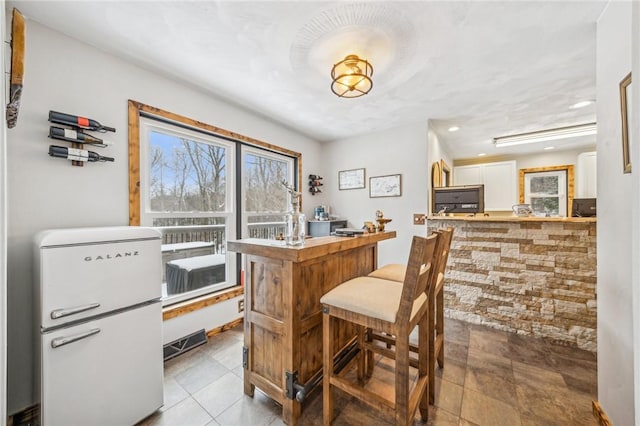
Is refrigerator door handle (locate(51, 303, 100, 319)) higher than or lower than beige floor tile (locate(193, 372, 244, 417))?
higher

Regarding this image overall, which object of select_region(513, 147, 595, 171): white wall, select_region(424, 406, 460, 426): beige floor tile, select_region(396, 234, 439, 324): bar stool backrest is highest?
select_region(513, 147, 595, 171): white wall

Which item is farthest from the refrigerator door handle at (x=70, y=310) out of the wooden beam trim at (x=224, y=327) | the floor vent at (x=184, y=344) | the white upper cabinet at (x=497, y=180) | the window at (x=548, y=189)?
the window at (x=548, y=189)

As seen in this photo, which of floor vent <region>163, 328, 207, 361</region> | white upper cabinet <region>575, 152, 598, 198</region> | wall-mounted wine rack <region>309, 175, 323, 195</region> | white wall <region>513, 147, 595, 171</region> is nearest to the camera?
floor vent <region>163, 328, 207, 361</region>

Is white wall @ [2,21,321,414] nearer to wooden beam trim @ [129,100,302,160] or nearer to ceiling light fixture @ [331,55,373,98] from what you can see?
wooden beam trim @ [129,100,302,160]

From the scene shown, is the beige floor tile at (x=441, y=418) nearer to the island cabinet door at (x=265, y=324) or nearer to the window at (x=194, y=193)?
the island cabinet door at (x=265, y=324)

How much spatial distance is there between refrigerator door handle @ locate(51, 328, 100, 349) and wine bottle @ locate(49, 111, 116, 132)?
1.44 metres

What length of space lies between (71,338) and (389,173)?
144 inches

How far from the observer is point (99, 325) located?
1339mm

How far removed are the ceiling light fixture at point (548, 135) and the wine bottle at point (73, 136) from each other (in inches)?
216

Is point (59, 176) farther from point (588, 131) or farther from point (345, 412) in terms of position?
point (588, 131)

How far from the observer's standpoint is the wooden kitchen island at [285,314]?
55.8 inches

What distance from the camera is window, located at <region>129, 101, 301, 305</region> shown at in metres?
2.21

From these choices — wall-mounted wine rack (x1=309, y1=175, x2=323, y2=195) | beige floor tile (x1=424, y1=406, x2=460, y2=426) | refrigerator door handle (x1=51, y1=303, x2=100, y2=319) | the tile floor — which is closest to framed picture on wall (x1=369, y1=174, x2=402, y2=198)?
wall-mounted wine rack (x1=309, y1=175, x2=323, y2=195)

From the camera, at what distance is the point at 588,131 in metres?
3.63
